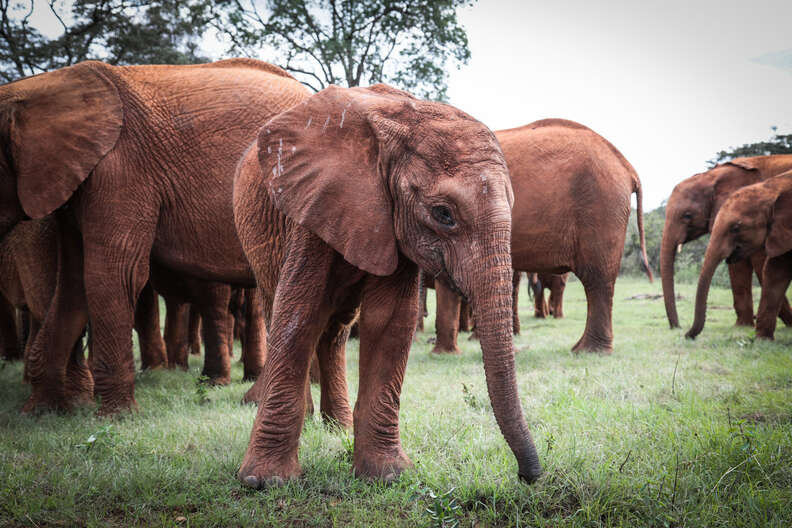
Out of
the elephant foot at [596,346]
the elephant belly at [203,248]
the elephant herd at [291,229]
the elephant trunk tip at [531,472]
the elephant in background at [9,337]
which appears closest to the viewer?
the elephant trunk tip at [531,472]

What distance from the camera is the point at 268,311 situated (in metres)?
4.09

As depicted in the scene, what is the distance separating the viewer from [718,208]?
1145 centimetres

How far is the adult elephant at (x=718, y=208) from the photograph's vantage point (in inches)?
414

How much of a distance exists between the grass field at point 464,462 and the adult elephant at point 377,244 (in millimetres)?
275

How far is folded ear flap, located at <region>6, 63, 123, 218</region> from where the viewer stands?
5066 millimetres

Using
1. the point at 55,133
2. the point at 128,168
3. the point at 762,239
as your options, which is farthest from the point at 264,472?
the point at 762,239

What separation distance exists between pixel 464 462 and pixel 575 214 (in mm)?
5281

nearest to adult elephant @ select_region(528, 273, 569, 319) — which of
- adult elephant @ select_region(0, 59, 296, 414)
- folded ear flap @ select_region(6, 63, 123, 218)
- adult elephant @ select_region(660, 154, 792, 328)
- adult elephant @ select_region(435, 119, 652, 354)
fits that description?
adult elephant @ select_region(660, 154, 792, 328)

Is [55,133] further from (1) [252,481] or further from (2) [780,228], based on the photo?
(2) [780,228]

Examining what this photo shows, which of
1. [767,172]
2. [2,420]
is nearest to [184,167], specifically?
[2,420]

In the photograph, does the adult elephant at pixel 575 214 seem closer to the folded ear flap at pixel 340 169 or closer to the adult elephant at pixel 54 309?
the folded ear flap at pixel 340 169

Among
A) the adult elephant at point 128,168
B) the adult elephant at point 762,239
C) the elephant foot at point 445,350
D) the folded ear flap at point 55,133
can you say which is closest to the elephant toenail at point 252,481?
the adult elephant at point 128,168

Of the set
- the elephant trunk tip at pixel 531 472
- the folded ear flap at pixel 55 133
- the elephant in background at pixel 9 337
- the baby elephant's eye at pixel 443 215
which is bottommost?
the elephant in background at pixel 9 337

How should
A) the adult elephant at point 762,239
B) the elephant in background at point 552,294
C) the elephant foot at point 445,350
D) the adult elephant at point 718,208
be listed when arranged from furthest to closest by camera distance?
the elephant in background at point 552,294, the adult elephant at point 718,208, the elephant foot at point 445,350, the adult elephant at point 762,239
